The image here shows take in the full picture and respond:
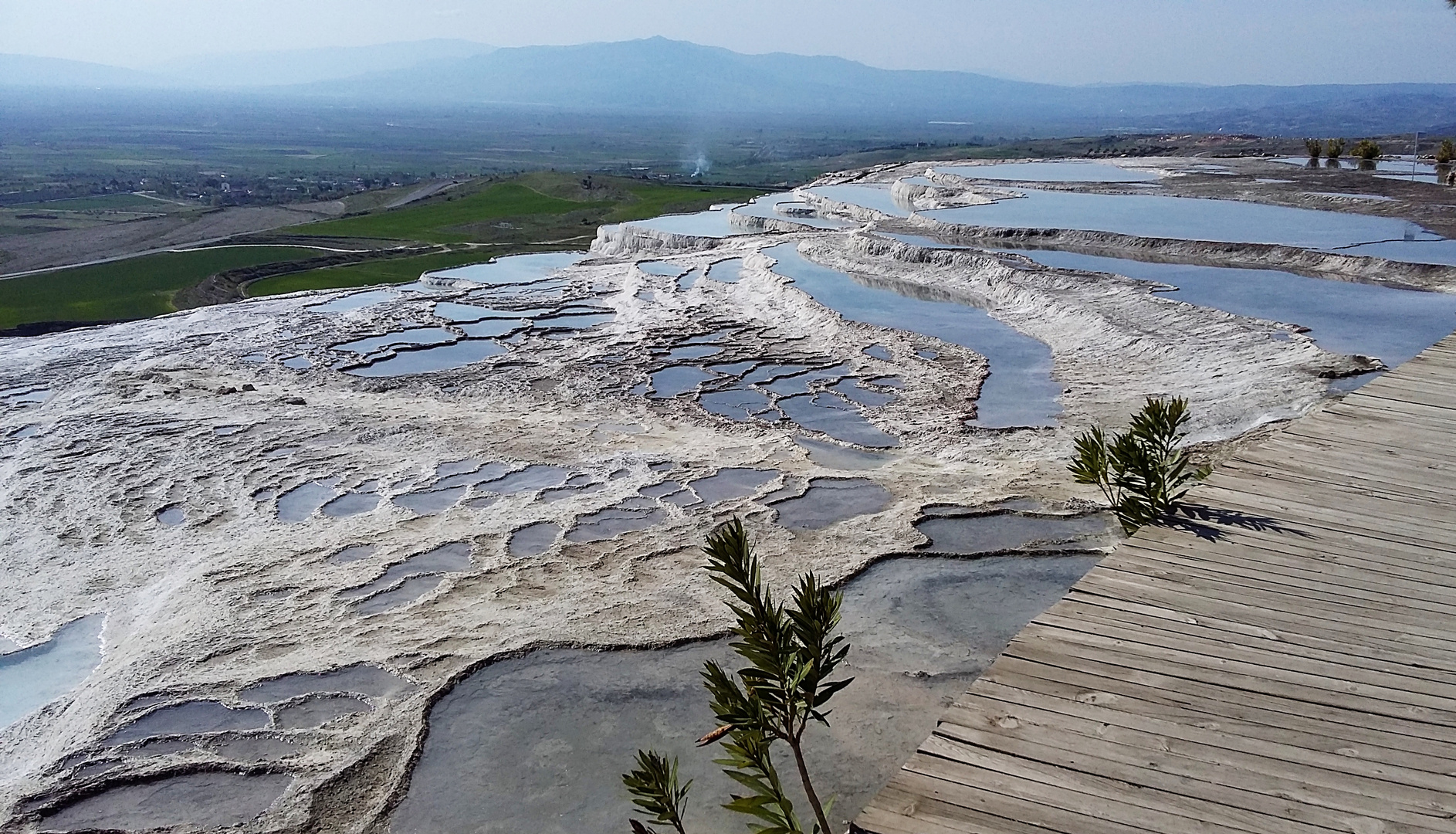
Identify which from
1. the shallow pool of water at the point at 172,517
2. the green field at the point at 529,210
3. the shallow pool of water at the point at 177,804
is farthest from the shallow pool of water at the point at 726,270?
the shallow pool of water at the point at 177,804

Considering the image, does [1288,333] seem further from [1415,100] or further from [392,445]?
[1415,100]

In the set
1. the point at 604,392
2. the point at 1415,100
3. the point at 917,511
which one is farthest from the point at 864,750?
the point at 1415,100

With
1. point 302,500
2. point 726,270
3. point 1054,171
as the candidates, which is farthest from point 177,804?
point 1054,171

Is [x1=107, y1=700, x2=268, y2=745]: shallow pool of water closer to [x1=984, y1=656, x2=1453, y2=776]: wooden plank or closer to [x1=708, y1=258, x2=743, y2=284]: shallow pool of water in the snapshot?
[x1=984, y1=656, x2=1453, y2=776]: wooden plank

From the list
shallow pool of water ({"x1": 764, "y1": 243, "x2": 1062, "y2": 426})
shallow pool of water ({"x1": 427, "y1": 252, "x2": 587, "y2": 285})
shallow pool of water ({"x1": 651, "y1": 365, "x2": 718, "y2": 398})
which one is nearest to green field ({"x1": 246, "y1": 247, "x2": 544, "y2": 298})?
shallow pool of water ({"x1": 427, "y1": 252, "x2": 587, "y2": 285})

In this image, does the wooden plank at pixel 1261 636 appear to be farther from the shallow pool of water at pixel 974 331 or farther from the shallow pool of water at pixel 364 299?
the shallow pool of water at pixel 364 299
